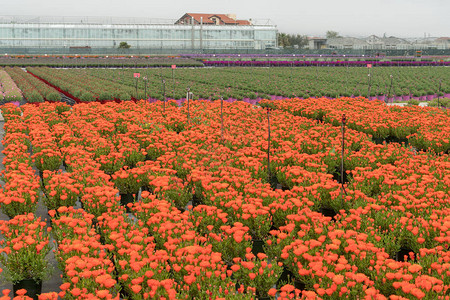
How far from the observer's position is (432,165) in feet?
28.8

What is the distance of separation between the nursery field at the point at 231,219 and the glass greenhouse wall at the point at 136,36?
253ft

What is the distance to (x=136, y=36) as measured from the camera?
88750mm

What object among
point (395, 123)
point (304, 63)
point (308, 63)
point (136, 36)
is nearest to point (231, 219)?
point (395, 123)

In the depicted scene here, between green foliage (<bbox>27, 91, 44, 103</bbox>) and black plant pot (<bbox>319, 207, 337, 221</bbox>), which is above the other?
green foliage (<bbox>27, 91, 44, 103</bbox>)

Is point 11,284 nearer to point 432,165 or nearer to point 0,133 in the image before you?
point 432,165

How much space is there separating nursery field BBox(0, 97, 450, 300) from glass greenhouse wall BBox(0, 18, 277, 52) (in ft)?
253

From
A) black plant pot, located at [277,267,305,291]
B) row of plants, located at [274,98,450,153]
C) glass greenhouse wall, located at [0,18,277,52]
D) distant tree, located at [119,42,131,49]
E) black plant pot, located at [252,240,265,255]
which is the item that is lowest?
black plant pot, located at [277,267,305,291]

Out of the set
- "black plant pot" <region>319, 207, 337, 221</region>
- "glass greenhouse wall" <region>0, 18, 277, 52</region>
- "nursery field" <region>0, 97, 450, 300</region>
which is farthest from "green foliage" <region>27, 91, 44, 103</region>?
"glass greenhouse wall" <region>0, 18, 277, 52</region>

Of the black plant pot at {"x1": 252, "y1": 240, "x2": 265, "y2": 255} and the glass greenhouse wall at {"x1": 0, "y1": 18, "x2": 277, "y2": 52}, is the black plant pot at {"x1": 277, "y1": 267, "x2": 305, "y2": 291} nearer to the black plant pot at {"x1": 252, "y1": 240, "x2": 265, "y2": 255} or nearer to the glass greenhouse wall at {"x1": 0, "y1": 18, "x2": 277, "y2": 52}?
the black plant pot at {"x1": 252, "y1": 240, "x2": 265, "y2": 255}

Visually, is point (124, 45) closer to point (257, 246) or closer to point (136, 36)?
point (136, 36)

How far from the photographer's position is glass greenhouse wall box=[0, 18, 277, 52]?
82.1 m

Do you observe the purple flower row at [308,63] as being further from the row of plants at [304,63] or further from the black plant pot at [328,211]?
the black plant pot at [328,211]

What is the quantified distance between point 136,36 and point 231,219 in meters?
87.1

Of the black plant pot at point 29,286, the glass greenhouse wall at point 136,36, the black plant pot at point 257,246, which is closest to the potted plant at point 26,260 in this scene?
the black plant pot at point 29,286
